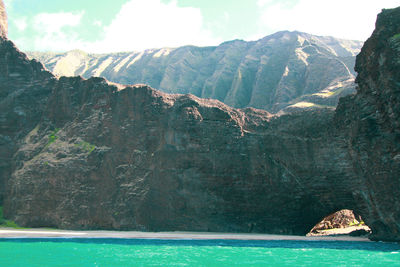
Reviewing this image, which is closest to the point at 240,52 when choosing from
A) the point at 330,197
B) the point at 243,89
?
the point at 243,89

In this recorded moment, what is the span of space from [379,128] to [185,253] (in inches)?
736

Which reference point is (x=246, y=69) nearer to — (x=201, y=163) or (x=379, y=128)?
(x=201, y=163)

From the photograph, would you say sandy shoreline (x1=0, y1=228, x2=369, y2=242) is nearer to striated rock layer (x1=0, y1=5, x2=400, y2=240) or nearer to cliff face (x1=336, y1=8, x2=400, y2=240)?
striated rock layer (x1=0, y1=5, x2=400, y2=240)

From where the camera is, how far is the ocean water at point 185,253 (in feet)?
70.5

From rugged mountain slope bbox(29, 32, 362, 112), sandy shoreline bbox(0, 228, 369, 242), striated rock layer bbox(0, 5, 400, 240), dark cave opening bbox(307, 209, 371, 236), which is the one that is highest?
rugged mountain slope bbox(29, 32, 362, 112)

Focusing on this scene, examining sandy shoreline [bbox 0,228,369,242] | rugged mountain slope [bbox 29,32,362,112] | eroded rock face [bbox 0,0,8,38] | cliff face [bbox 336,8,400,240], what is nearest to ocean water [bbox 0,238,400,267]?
sandy shoreline [bbox 0,228,369,242]

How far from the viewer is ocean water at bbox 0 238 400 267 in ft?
70.5

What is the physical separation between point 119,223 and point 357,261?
24.7 metres

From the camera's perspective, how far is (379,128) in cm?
3000

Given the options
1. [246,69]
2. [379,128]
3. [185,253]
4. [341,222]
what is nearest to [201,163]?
[185,253]

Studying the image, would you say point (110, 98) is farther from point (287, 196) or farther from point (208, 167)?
point (287, 196)

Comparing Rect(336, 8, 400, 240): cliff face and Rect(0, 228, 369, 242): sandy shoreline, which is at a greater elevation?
Rect(336, 8, 400, 240): cliff face

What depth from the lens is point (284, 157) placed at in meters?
38.1

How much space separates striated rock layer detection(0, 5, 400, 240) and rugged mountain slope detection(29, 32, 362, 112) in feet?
114
